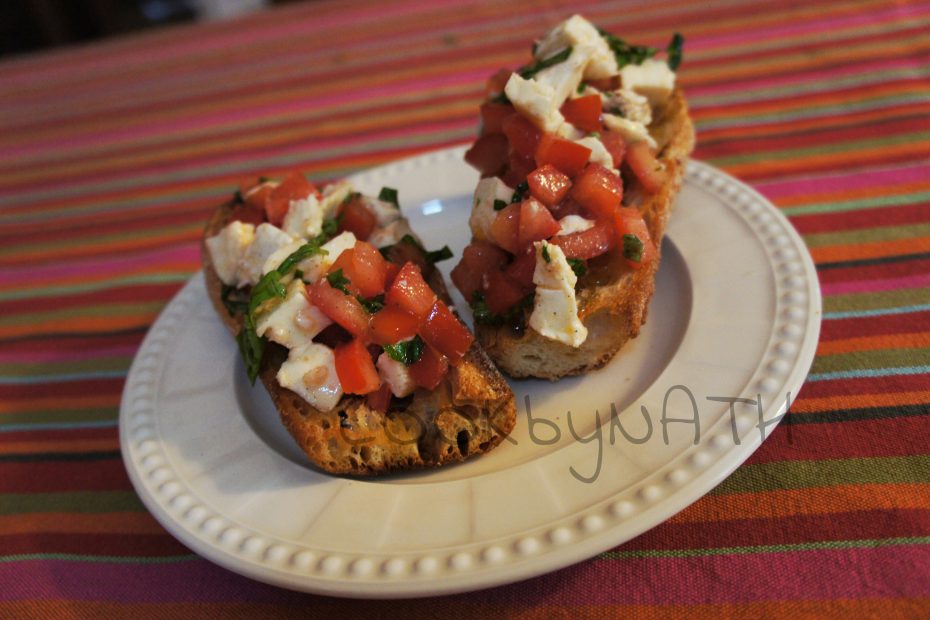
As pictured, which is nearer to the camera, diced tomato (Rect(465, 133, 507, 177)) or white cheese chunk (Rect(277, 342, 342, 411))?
white cheese chunk (Rect(277, 342, 342, 411))

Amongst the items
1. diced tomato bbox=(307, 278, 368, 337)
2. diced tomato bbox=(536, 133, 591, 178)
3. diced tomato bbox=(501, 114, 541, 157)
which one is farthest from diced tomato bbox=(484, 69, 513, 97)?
diced tomato bbox=(307, 278, 368, 337)

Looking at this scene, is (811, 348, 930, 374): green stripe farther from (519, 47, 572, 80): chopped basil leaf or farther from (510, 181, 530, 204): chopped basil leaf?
(519, 47, 572, 80): chopped basil leaf

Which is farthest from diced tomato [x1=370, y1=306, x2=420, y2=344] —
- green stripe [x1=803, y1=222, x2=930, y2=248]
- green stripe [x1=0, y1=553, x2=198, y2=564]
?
green stripe [x1=803, y1=222, x2=930, y2=248]

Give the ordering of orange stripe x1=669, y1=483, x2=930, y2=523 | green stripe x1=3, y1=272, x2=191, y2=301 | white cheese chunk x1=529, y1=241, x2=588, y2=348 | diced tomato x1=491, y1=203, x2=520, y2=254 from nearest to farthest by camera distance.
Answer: orange stripe x1=669, y1=483, x2=930, y2=523, white cheese chunk x1=529, y1=241, x2=588, y2=348, diced tomato x1=491, y1=203, x2=520, y2=254, green stripe x1=3, y1=272, x2=191, y2=301

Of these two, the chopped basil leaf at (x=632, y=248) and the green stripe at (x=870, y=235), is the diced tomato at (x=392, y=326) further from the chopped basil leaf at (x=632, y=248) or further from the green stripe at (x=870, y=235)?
the green stripe at (x=870, y=235)

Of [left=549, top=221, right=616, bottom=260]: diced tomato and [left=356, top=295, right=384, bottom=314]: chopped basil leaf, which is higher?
[left=549, top=221, right=616, bottom=260]: diced tomato

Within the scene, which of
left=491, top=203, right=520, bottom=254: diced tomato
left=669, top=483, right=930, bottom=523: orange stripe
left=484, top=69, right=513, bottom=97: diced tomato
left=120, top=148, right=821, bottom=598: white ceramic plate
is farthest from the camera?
left=484, top=69, right=513, bottom=97: diced tomato

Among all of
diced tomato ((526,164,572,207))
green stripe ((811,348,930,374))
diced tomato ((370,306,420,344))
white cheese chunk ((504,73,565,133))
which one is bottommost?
green stripe ((811,348,930,374))

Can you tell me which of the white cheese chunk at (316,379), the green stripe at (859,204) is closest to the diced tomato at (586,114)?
the green stripe at (859,204)
